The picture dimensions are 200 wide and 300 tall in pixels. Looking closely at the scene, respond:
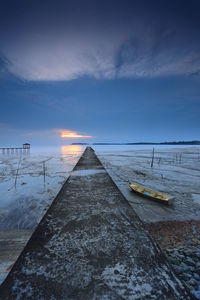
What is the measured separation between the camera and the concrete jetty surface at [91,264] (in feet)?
4.14

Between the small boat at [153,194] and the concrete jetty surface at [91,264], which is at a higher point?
the concrete jetty surface at [91,264]

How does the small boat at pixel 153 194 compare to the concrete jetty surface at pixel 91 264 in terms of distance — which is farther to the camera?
the small boat at pixel 153 194

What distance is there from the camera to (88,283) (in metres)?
1.33

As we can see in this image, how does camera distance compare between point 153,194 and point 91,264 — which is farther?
point 153,194

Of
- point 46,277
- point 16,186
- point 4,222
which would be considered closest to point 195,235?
point 46,277

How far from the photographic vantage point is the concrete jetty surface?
1.26m

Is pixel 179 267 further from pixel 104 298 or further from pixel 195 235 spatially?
pixel 104 298

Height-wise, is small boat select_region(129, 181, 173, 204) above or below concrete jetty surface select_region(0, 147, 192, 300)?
below

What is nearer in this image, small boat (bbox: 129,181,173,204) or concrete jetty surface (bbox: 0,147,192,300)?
concrete jetty surface (bbox: 0,147,192,300)

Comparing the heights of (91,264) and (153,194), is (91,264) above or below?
above

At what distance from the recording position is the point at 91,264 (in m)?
1.57

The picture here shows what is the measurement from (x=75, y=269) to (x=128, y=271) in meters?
0.58

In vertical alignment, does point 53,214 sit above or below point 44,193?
above

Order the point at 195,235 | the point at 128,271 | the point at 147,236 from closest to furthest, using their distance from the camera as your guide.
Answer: the point at 128,271 → the point at 147,236 → the point at 195,235
